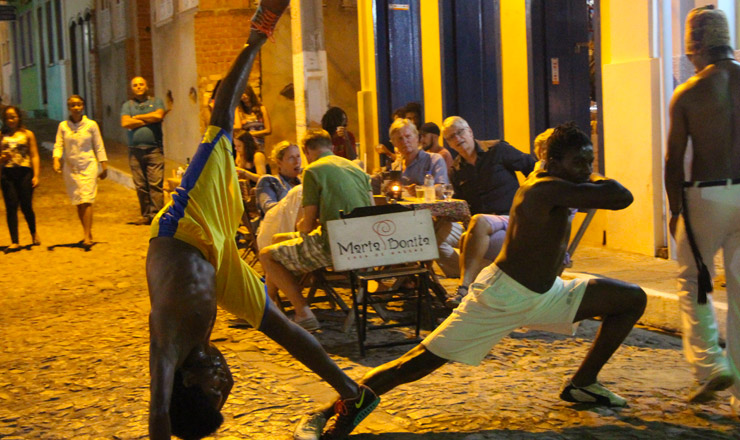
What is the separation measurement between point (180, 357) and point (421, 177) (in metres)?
5.45

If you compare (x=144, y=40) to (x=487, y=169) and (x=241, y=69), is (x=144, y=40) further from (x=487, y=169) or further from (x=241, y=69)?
(x=241, y=69)

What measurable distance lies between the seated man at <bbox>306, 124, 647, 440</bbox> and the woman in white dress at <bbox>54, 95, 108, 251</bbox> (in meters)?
8.16

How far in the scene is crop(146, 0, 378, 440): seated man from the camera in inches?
148

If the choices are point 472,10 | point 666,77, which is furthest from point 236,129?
point 666,77

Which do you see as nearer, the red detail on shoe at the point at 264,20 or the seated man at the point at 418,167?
the red detail on shoe at the point at 264,20

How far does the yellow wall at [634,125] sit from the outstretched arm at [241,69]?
5143 millimetres

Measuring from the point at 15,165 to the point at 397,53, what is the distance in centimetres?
542

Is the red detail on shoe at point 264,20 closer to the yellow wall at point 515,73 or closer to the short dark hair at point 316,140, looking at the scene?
the short dark hair at point 316,140

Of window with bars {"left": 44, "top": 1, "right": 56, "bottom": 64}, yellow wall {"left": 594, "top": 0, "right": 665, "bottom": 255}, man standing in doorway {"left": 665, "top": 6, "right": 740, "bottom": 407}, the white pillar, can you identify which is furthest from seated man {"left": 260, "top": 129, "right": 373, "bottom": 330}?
window with bars {"left": 44, "top": 1, "right": 56, "bottom": 64}

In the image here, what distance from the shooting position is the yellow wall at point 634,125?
868 cm

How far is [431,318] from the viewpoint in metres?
6.99

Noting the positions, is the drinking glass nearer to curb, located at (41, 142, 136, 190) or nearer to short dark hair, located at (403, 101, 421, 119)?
short dark hair, located at (403, 101, 421, 119)

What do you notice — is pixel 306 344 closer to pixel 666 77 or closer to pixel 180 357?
pixel 180 357

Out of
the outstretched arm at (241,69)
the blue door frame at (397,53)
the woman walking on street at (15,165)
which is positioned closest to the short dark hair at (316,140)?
the outstretched arm at (241,69)
